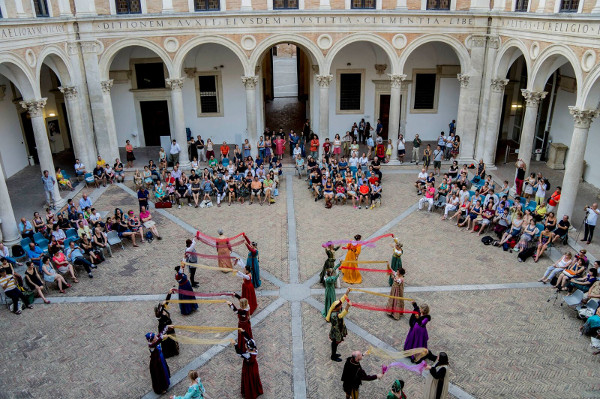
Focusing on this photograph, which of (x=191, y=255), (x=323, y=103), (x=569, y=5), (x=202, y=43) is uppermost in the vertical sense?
(x=569, y=5)

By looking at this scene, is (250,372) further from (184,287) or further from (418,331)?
(418,331)

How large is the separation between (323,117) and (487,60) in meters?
8.12

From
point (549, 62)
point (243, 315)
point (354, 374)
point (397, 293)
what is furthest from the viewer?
point (549, 62)

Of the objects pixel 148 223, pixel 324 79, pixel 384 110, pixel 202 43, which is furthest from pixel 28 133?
pixel 384 110

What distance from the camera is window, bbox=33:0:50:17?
19248mm

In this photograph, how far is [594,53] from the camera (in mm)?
15469

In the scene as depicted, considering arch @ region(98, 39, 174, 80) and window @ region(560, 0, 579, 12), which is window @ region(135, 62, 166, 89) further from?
window @ region(560, 0, 579, 12)

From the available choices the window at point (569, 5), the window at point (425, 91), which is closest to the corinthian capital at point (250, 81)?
the window at point (425, 91)

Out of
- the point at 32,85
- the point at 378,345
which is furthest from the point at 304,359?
the point at 32,85

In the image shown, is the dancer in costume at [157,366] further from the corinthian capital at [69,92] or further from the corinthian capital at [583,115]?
the corinthian capital at [69,92]

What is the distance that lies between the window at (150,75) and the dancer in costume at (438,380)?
74.4 ft

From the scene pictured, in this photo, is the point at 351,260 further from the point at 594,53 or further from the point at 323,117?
the point at 323,117

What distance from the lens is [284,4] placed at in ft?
73.7

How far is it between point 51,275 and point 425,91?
841 inches
